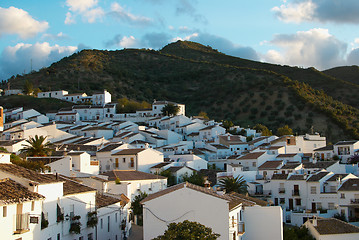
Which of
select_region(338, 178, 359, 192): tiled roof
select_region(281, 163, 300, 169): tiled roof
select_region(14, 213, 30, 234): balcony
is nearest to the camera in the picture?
select_region(14, 213, 30, 234): balcony

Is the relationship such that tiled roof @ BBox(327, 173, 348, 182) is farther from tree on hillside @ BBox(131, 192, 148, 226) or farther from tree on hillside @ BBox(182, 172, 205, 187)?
tree on hillside @ BBox(131, 192, 148, 226)

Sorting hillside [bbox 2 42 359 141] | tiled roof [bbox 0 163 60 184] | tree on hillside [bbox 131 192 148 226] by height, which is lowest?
tree on hillside [bbox 131 192 148 226]

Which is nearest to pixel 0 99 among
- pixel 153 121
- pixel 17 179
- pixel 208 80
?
pixel 153 121

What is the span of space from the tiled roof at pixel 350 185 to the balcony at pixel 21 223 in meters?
28.9

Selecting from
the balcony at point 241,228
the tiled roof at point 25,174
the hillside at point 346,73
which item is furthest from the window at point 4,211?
the hillside at point 346,73

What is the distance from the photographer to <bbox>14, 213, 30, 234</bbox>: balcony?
17969 mm

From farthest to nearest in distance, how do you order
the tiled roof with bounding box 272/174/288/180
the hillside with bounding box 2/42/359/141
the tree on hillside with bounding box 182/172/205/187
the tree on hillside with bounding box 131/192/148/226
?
1. the hillside with bounding box 2/42/359/141
2. the tree on hillside with bounding box 182/172/205/187
3. the tiled roof with bounding box 272/174/288/180
4. the tree on hillside with bounding box 131/192/148/226

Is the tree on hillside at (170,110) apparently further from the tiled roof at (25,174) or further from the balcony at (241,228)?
the tiled roof at (25,174)

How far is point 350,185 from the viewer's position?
39656mm

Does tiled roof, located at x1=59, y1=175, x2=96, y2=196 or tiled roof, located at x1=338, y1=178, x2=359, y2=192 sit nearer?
tiled roof, located at x1=59, y1=175, x2=96, y2=196

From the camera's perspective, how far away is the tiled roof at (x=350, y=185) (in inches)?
1537

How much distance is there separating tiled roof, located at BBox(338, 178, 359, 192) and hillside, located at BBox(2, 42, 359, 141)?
36655 mm

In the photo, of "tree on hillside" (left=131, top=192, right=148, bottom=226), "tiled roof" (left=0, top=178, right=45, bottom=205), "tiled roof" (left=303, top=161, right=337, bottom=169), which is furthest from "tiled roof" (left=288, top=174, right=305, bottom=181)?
"tiled roof" (left=0, top=178, right=45, bottom=205)


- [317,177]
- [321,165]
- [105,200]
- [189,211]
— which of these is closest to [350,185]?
[317,177]
